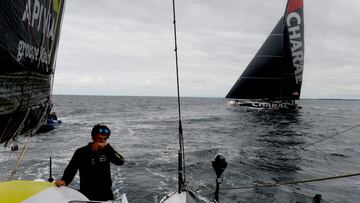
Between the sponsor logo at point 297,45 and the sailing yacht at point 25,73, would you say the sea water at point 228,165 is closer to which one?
the sailing yacht at point 25,73

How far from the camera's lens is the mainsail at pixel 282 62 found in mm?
51812

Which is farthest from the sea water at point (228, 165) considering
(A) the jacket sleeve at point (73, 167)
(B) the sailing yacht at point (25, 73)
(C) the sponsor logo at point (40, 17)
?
(C) the sponsor logo at point (40, 17)

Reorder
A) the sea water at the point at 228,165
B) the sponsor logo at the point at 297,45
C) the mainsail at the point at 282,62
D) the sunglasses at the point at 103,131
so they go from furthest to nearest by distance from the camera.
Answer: the sponsor logo at the point at 297,45
the mainsail at the point at 282,62
the sea water at the point at 228,165
the sunglasses at the point at 103,131

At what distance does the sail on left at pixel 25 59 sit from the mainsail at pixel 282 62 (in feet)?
166

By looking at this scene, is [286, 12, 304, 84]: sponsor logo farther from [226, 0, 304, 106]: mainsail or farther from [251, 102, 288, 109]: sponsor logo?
[251, 102, 288, 109]: sponsor logo

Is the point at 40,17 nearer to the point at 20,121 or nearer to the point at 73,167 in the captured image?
the point at 20,121

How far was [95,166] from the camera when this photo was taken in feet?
13.0

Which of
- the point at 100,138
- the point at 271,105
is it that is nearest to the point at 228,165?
the point at 100,138

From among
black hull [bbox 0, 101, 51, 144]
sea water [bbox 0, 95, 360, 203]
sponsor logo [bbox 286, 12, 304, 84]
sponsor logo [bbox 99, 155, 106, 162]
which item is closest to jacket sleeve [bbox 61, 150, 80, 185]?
sponsor logo [bbox 99, 155, 106, 162]

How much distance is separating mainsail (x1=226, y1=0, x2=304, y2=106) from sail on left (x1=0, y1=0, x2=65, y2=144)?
166 feet

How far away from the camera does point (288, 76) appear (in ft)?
169

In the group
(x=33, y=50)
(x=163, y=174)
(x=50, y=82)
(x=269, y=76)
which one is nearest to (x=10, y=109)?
(x=33, y=50)

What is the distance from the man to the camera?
389 centimetres

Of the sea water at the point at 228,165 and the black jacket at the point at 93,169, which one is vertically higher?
the black jacket at the point at 93,169
